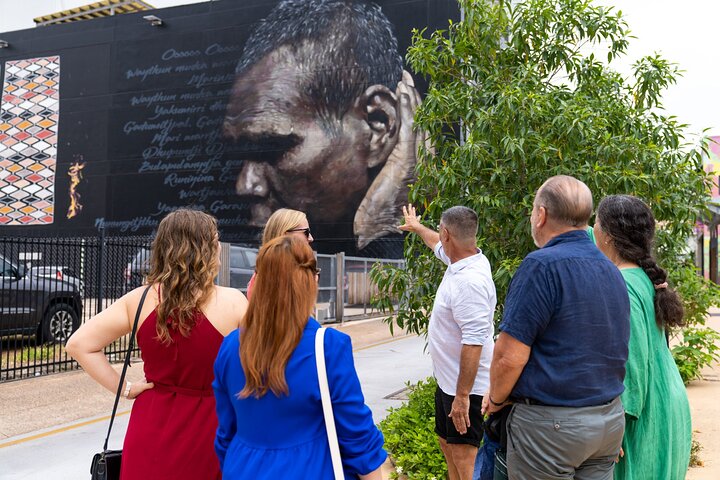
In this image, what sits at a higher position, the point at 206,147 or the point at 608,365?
the point at 206,147

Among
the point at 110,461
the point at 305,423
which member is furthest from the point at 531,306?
the point at 110,461

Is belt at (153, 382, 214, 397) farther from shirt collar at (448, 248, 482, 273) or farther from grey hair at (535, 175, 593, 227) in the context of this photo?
shirt collar at (448, 248, 482, 273)

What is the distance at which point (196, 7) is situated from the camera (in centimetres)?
3553

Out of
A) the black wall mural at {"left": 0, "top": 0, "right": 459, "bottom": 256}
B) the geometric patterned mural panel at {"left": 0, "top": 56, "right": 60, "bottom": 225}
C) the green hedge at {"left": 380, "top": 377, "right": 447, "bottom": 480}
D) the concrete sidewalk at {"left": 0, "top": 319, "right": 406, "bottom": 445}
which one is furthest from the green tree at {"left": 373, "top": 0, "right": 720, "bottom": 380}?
the geometric patterned mural panel at {"left": 0, "top": 56, "right": 60, "bottom": 225}

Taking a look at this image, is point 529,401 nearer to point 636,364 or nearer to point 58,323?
point 636,364

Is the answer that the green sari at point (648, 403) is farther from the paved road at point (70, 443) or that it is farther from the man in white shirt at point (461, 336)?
the paved road at point (70, 443)

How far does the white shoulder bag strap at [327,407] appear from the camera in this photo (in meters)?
2.28

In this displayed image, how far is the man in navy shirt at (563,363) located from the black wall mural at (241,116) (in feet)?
89.9

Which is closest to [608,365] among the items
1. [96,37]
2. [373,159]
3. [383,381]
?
[383,381]

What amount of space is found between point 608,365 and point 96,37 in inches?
1565

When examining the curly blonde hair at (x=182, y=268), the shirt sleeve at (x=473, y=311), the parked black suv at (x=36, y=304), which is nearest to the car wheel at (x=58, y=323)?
the parked black suv at (x=36, y=304)

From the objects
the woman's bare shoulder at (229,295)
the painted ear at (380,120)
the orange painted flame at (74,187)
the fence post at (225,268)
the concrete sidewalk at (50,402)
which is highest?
the painted ear at (380,120)

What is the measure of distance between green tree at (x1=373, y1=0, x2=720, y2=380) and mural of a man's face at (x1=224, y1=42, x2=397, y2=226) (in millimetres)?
24129

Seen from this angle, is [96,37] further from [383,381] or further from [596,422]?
[596,422]
